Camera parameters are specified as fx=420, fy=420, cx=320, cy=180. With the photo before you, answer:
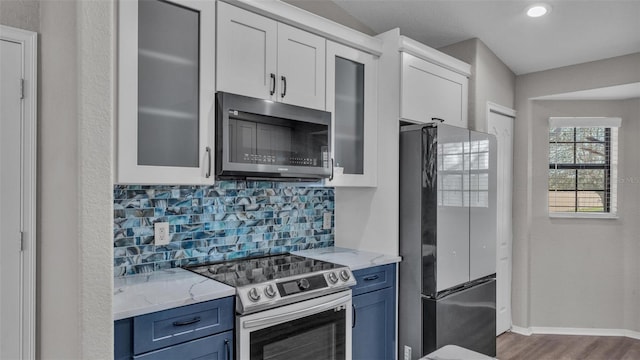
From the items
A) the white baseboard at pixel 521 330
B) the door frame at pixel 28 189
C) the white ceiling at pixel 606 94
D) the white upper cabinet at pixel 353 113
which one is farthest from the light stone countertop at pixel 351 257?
the white ceiling at pixel 606 94

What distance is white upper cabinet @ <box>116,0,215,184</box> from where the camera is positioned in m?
1.83

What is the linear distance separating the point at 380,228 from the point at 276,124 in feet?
3.48

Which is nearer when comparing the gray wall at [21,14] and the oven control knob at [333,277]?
the gray wall at [21,14]

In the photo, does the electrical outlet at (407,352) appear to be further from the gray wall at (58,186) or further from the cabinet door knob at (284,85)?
the gray wall at (58,186)

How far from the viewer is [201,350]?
5.92ft

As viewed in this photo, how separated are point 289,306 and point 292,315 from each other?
0.05 m

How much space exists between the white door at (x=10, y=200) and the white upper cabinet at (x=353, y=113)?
5.30 feet

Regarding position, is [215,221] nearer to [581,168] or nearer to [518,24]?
[518,24]

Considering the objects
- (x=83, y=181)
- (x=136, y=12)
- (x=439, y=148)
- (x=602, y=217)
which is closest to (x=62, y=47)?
(x=136, y=12)

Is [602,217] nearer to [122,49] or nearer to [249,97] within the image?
[249,97]

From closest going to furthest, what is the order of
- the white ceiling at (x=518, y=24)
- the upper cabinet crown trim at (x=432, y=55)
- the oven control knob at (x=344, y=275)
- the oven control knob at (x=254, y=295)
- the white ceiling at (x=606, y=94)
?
the oven control knob at (x=254, y=295)
the oven control knob at (x=344, y=275)
the upper cabinet crown trim at (x=432, y=55)
the white ceiling at (x=518, y=24)
the white ceiling at (x=606, y=94)

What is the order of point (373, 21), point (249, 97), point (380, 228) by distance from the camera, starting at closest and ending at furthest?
point (249, 97)
point (380, 228)
point (373, 21)

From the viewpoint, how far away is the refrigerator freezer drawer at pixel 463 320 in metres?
2.61

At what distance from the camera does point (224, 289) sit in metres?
1.90
